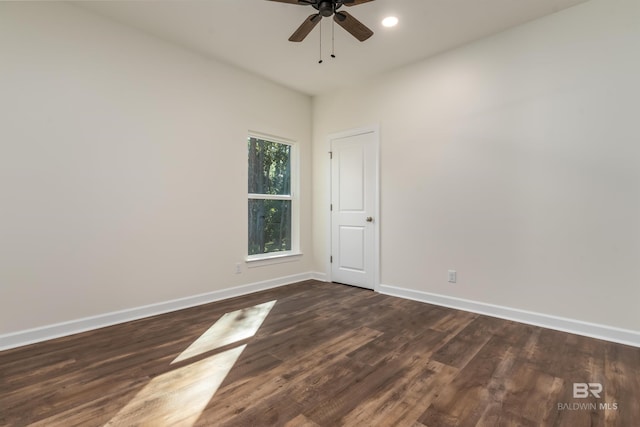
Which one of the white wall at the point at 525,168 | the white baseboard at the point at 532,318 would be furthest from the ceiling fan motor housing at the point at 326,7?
the white baseboard at the point at 532,318

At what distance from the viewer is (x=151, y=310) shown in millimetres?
3119

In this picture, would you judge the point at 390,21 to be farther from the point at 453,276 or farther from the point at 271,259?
the point at 271,259

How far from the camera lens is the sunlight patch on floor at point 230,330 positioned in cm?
236

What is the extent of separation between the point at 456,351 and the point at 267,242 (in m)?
2.79

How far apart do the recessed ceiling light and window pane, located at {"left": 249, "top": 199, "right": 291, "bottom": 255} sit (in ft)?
8.39

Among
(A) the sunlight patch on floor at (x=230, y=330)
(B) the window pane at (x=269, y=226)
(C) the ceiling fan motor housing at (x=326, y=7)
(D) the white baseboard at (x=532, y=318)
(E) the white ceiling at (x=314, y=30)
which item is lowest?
(A) the sunlight patch on floor at (x=230, y=330)

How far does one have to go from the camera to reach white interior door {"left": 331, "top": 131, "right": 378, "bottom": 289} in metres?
4.14

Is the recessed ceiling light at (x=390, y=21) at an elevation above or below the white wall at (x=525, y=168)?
above

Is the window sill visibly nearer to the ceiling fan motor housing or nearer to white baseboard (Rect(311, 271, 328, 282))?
white baseboard (Rect(311, 271, 328, 282))

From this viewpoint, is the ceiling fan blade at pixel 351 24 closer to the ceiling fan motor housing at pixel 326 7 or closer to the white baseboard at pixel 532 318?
the ceiling fan motor housing at pixel 326 7

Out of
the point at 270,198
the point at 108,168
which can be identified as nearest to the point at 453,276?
the point at 270,198

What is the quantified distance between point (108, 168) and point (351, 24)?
250cm

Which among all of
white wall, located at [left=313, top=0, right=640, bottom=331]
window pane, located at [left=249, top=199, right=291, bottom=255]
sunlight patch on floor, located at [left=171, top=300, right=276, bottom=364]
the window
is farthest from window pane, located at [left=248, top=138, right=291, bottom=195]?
sunlight patch on floor, located at [left=171, top=300, right=276, bottom=364]

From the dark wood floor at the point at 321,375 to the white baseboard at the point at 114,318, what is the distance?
10cm
